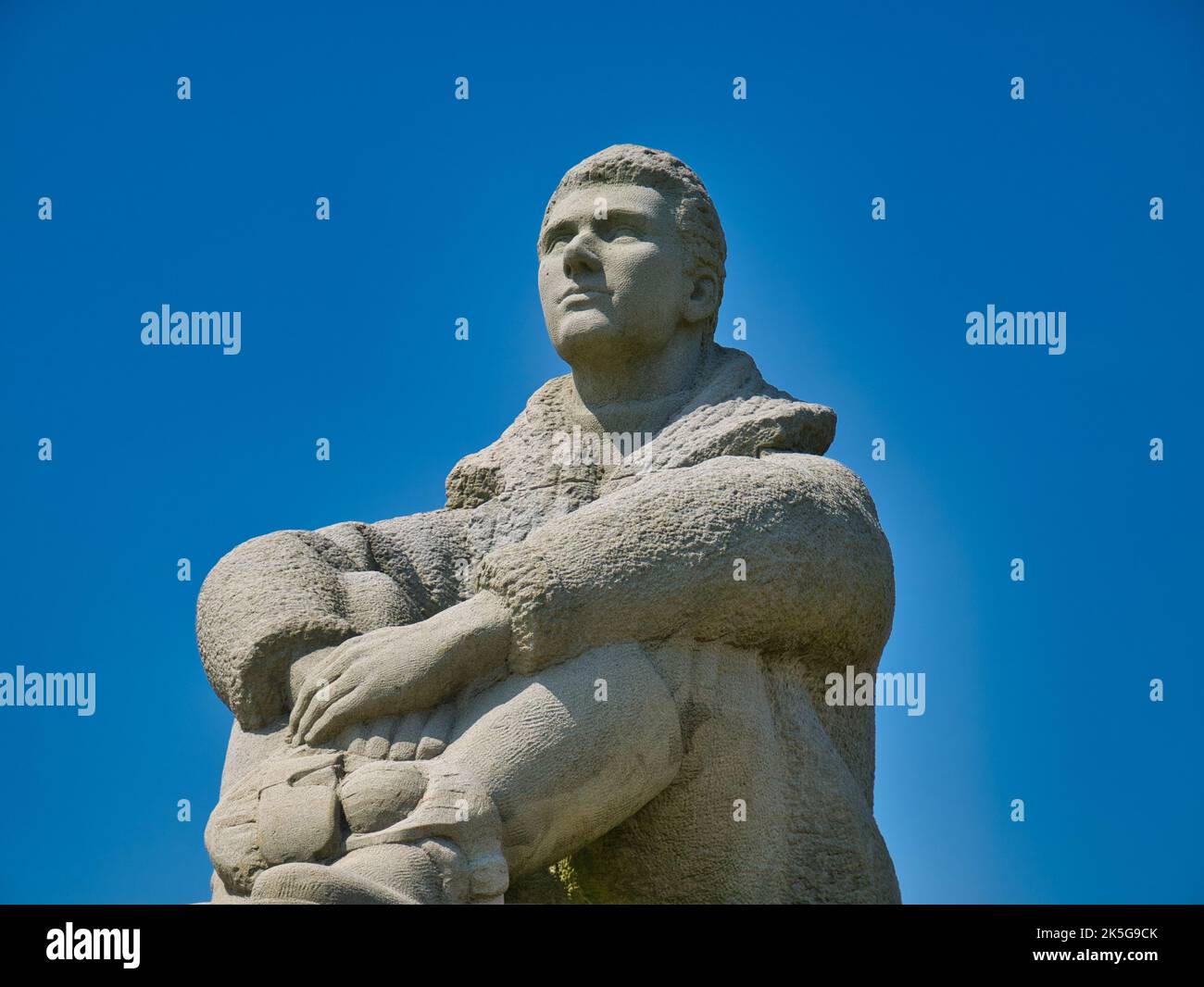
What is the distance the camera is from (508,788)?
6652mm

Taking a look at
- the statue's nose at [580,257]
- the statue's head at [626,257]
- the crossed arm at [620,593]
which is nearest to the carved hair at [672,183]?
the statue's head at [626,257]

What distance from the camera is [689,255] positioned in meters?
8.39

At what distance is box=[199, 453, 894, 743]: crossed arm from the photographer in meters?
6.92

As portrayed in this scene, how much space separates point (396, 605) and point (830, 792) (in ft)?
5.24

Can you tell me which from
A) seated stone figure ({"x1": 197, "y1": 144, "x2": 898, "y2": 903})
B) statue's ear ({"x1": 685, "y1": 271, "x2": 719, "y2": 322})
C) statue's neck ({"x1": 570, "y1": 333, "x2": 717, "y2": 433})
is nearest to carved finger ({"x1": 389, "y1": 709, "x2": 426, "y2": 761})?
seated stone figure ({"x1": 197, "y1": 144, "x2": 898, "y2": 903})

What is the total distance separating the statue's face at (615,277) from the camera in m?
8.20

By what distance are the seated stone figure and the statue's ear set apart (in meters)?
0.19

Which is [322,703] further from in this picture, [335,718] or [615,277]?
[615,277]

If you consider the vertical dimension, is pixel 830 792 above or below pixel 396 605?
below

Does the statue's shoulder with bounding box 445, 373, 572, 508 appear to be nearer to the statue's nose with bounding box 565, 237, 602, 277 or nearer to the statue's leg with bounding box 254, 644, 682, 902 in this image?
the statue's nose with bounding box 565, 237, 602, 277
